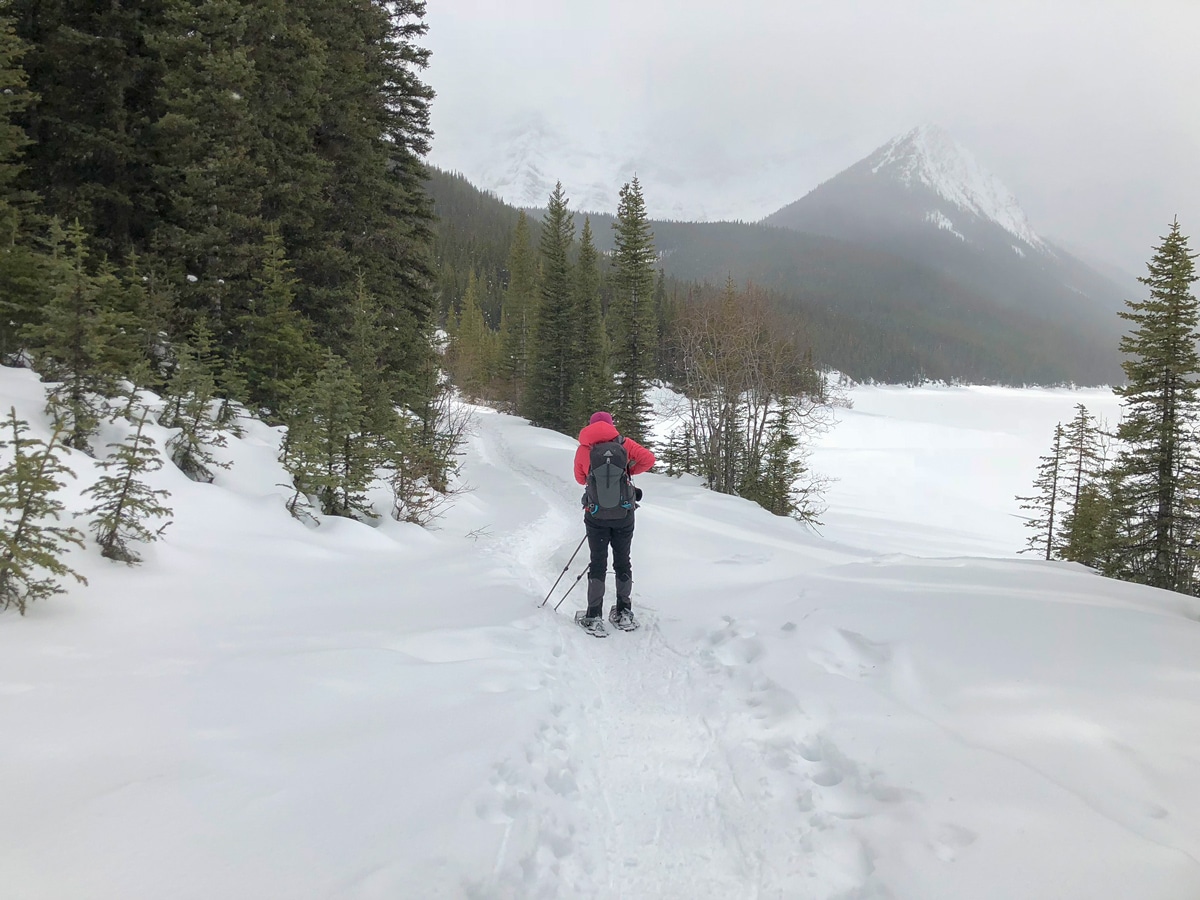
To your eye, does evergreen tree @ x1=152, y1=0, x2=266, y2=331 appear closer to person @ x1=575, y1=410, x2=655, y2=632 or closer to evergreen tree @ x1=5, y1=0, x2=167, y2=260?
evergreen tree @ x1=5, y1=0, x2=167, y2=260

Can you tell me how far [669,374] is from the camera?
61.7 meters

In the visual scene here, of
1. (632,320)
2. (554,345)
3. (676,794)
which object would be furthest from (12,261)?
(554,345)

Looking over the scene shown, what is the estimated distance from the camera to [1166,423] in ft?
58.3

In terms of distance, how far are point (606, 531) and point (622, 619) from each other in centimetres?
107

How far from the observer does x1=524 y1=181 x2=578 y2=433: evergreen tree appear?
38.3m

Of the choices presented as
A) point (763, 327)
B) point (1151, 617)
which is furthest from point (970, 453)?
point (1151, 617)

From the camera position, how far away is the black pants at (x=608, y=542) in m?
6.79

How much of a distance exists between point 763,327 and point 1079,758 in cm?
2303

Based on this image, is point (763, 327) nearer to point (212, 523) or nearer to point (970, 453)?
point (212, 523)

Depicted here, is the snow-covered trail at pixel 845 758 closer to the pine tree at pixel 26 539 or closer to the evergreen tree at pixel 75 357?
the pine tree at pixel 26 539

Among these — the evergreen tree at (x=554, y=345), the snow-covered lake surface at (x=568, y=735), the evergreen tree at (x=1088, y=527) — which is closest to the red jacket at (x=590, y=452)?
the snow-covered lake surface at (x=568, y=735)

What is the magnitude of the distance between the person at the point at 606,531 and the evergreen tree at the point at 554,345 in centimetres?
3154

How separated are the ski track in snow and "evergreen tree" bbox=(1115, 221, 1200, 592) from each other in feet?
65.5

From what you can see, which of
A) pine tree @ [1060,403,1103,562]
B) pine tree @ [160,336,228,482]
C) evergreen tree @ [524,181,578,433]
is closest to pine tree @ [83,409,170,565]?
pine tree @ [160,336,228,482]
